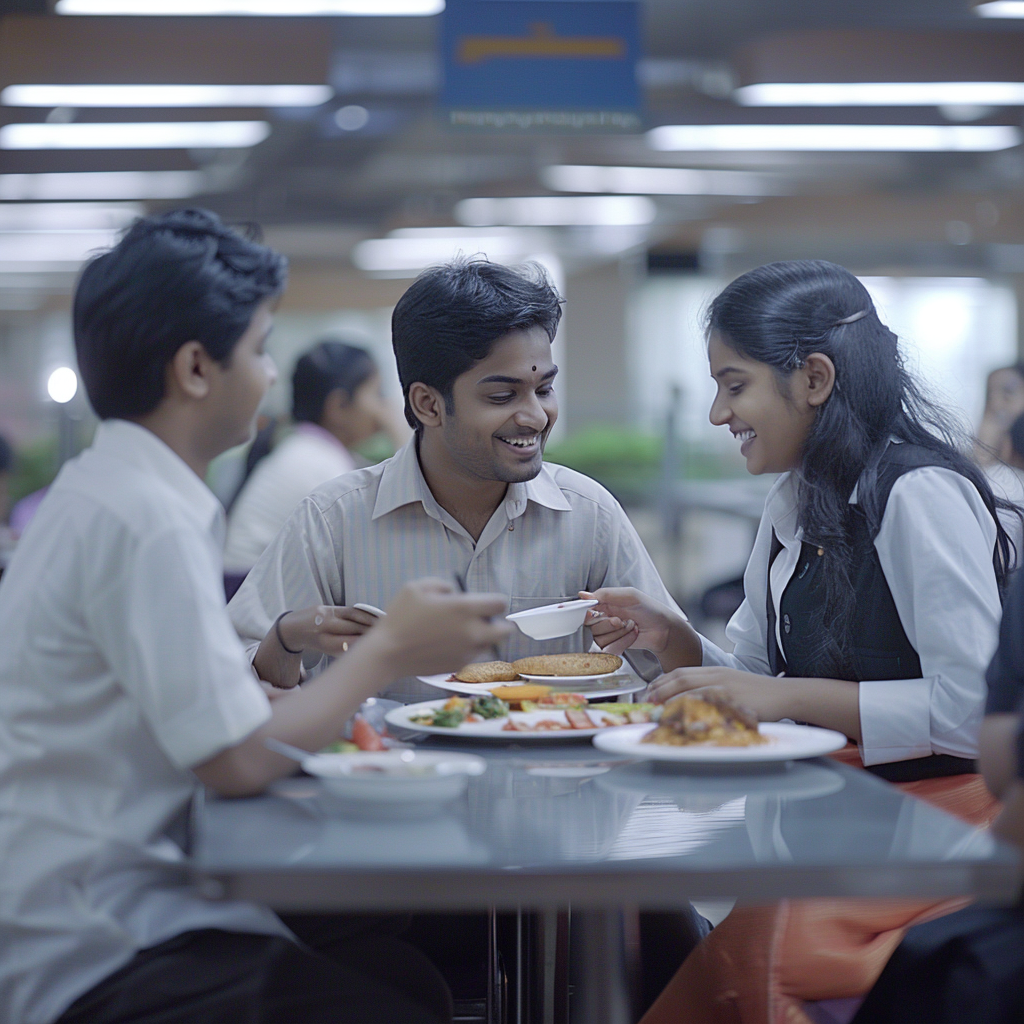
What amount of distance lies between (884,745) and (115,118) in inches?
211

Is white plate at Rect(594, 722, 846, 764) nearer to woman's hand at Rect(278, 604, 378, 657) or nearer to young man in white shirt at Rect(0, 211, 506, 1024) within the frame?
young man in white shirt at Rect(0, 211, 506, 1024)

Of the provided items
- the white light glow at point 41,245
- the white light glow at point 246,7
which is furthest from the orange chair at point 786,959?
the white light glow at point 41,245

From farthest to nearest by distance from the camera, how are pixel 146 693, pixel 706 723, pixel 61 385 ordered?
pixel 61 385 → pixel 706 723 → pixel 146 693

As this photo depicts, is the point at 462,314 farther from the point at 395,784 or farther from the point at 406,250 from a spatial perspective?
the point at 406,250

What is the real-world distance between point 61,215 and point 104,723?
6.12 meters

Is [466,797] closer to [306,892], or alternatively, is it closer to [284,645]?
[306,892]

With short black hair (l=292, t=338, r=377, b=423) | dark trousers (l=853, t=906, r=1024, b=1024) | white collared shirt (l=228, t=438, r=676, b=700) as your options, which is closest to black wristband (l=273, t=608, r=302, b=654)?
white collared shirt (l=228, t=438, r=676, b=700)

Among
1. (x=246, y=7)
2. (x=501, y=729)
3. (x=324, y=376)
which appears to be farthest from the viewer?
(x=246, y=7)

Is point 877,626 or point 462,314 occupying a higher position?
point 462,314

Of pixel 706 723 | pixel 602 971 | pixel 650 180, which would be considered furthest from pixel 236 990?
pixel 650 180

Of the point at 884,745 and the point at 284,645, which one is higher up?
the point at 284,645

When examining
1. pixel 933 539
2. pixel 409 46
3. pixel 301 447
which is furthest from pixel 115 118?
pixel 933 539

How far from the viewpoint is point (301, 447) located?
409 centimetres

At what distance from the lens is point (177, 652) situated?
1.20 m
